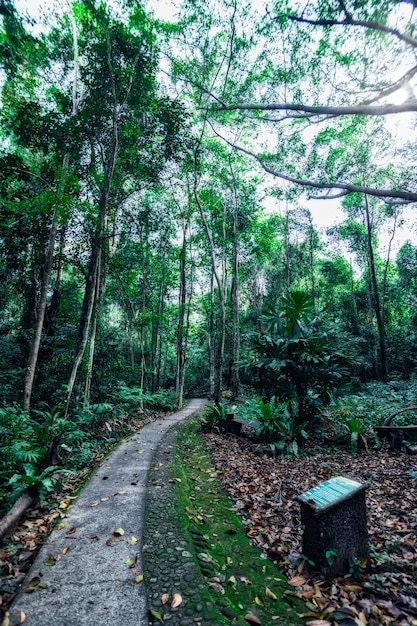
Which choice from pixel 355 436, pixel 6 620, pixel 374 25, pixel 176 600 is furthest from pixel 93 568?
pixel 374 25

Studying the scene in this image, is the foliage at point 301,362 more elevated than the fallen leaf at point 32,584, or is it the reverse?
the foliage at point 301,362

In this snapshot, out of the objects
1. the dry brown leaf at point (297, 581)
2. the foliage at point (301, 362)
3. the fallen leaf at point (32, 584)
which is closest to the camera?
the fallen leaf at point (32, 584)

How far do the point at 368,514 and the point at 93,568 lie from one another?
332cm

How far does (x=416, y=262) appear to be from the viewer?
20781 millimetres

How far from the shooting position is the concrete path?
2.17 metres

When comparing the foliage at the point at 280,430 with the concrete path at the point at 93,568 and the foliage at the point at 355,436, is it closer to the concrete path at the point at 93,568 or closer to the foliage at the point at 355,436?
the foliage at the point at 355,436

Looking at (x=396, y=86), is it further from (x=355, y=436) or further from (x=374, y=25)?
(x=355, y=436)

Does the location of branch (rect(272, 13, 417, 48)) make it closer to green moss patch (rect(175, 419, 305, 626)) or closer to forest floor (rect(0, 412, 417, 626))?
forest floor (rect(0, 412, 417, 626))

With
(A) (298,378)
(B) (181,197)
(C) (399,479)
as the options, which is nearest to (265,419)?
(A) (298,378)

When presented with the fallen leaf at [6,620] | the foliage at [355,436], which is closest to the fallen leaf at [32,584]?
the fallen leaf at [6,620]

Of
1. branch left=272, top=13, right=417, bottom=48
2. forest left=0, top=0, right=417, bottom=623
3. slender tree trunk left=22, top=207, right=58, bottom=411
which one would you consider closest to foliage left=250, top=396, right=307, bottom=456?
forest left=0, top=0, right=417, bottom=623

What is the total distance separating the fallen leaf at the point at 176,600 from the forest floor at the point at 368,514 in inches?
38.2

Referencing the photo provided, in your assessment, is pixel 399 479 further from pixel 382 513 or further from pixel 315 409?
pixel 315 409

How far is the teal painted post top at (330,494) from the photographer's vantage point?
2.76 m
